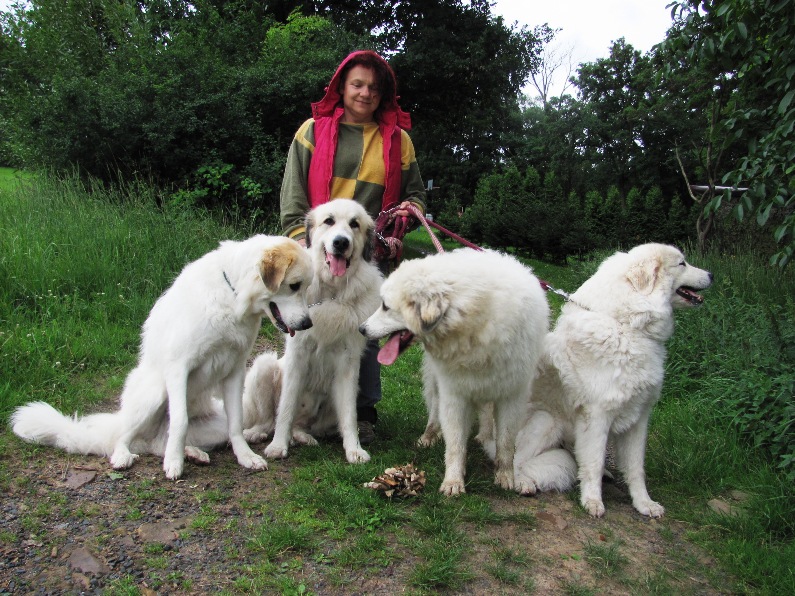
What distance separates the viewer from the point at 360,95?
4.14m

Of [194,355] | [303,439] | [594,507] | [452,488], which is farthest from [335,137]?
[594,507]

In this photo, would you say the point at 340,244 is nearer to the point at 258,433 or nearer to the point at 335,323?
the point at 335,323

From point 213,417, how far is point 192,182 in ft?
23.3

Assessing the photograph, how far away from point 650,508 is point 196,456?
276 centimetres

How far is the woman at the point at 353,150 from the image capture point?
4148mm

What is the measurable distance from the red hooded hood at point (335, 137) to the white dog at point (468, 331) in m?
1.04

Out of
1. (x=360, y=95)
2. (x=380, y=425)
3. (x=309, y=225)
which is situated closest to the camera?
(x=309, y=225)

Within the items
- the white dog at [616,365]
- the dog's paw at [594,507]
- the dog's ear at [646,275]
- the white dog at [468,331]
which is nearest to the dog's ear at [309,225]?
the white dog at [468,331]

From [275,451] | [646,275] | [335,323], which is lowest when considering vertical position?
[275,451]

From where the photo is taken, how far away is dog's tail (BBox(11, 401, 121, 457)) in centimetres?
357

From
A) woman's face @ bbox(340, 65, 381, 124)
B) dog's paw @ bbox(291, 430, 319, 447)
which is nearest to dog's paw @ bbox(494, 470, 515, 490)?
dog's paw @ bbox(291, 430, 319, 447)

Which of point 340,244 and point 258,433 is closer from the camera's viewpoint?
point 340,244

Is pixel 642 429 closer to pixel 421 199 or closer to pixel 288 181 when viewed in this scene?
pixel 421 199

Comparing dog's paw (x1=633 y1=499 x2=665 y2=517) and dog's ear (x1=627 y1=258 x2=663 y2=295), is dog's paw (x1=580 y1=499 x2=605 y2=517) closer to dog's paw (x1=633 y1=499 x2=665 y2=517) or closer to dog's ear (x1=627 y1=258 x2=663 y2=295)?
dog's paw (x1=633 y1=499 x2=665 y2=517)
